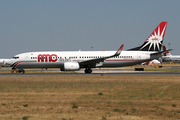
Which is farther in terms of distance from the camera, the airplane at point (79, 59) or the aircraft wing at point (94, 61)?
the airplane at point (79, 59)

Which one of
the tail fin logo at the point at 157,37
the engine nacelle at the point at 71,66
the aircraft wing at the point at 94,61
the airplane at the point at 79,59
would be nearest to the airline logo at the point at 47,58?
the airplane at the point at 79,59

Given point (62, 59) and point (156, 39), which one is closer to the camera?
point (62, 59)

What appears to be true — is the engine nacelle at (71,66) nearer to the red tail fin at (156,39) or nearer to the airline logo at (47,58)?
the airline logo at (47,58)

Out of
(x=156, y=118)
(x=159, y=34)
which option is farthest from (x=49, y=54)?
(x=156, y=118)

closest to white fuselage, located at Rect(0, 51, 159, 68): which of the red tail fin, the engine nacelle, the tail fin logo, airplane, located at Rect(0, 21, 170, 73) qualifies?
airplane, located at Rect(0, 21, 170, 73)

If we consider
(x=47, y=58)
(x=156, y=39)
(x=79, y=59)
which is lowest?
(x=79, y=59)

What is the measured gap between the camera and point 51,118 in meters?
10.6

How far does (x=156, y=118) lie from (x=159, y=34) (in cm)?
3742

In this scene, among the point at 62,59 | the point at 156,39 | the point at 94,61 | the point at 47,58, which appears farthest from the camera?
the point at 156,39

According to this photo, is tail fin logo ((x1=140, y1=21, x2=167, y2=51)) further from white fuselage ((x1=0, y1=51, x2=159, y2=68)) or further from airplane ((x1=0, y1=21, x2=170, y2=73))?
white fuselage ((x1=0, y1=51, x2=159, y2=68))

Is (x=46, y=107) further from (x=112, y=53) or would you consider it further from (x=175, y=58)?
(x=175, y=58)

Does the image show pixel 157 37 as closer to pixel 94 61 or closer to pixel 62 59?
pixel 94 61

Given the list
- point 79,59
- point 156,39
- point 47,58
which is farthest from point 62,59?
point 156,39

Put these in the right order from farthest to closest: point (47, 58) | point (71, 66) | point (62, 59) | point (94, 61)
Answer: point (62, 59), point (47, 58), point (94, 61), point (71, 66)
